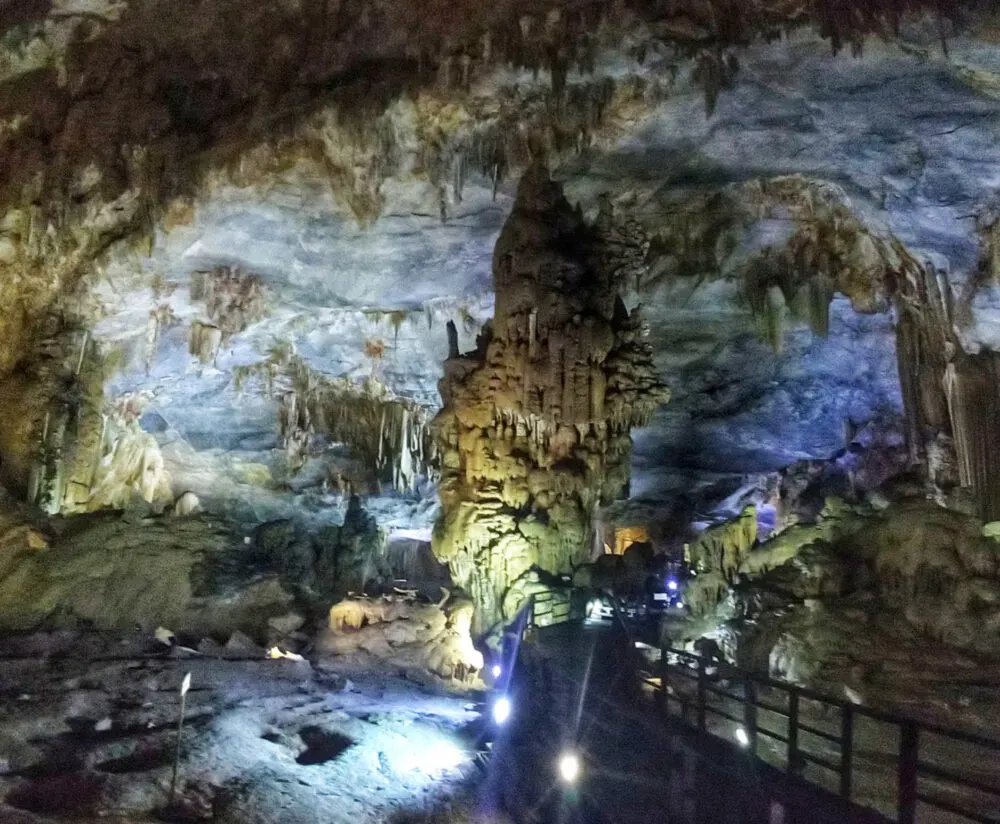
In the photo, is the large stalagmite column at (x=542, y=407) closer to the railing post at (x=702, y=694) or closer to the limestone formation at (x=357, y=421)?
the railing post at (x=702, y=694)

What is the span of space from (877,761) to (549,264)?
9280 mm

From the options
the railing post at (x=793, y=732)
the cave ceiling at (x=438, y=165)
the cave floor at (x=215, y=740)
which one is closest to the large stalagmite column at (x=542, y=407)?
the cave ceiling at (x=438, y=165)

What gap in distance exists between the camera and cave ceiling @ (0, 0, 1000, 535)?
10836 millimetres

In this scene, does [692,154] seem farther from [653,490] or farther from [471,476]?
[653,490]

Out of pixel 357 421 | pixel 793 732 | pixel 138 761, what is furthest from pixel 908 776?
pixel 357 421

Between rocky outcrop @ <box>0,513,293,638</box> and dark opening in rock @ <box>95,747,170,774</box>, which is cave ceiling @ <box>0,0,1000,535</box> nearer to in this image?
rocky outcrop @ <box>0,513,293,638</box>

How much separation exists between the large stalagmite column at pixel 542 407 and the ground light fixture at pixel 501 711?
2098 mm

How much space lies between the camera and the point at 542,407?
46.6 ft

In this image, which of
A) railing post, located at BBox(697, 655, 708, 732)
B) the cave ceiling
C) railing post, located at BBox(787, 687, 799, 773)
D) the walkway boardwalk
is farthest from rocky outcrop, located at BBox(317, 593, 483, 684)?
railing post, located at BBox(787, 687, 799, 773)

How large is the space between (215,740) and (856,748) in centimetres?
715

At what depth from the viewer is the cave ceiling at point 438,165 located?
10.8 m

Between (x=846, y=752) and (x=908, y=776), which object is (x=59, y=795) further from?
(x=908, y=776)

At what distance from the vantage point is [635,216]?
48.2ft

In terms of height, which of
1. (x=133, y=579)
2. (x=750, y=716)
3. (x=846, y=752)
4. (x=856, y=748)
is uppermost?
(x=846, y=752)
